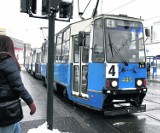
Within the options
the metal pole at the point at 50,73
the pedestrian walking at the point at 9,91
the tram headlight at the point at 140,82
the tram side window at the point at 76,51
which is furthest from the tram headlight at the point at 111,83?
the pedestrian walking at the point at 9,91

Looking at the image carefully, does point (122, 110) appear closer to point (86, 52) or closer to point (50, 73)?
point (86, 52)

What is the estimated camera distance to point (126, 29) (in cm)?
764

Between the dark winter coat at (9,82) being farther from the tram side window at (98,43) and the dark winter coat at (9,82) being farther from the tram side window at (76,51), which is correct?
the tram side window at (76,51)

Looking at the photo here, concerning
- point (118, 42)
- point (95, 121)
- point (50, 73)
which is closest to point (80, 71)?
point (118, 42)

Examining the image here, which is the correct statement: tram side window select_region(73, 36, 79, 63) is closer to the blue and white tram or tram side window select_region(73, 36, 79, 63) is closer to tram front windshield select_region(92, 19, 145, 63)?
the blue and white tram

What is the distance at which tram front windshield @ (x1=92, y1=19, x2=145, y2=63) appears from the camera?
7.31 meters

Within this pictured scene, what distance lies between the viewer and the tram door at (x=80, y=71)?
26.4 ft

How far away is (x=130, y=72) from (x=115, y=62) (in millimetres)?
595

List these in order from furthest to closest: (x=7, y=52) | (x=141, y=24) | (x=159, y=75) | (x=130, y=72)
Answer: (x=159, y=75)
(x=141, y=24)
(x=130, y=72)
(x=7, y=52)

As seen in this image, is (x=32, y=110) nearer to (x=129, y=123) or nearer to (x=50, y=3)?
(x=50, y=3)

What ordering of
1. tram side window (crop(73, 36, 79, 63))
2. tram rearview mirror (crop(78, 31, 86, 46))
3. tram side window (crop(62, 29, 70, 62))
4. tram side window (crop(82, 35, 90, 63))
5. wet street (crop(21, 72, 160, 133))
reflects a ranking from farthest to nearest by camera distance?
1. tram side window (crop(62, 29, 70, 62))
2. tram side window (crop(73, 36, 79, 63))
3. tram side window (crop(82, 35, 90, 63))
4. tram rearview mirror (crop(78, 31, 86, 46))
5. wet street (crop(21, 72, 160, 133))

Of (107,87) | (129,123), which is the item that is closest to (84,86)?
(107,87)

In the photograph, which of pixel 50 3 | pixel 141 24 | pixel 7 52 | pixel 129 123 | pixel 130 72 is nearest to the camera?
pixel 7 52

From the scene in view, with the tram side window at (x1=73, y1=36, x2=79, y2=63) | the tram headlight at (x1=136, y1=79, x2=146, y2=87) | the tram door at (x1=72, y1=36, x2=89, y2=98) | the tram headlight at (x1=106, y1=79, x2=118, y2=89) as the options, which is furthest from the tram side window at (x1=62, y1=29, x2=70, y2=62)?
the tram headlight at (x1=136, y1=79, x2=146, y2=87)
